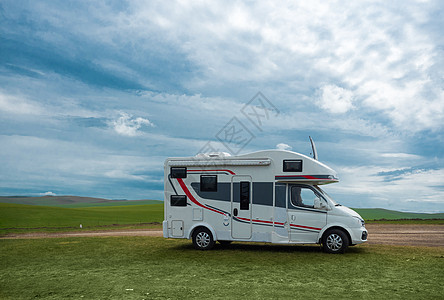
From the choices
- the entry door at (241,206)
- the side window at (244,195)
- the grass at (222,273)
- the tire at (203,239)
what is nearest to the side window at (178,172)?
the entry door at (241,206)

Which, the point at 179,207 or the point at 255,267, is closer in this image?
the point at 255,267

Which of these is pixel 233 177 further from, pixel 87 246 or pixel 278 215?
pixel 87 246

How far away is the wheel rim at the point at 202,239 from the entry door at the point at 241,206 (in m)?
0.93

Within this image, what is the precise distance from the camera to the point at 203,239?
1269cm

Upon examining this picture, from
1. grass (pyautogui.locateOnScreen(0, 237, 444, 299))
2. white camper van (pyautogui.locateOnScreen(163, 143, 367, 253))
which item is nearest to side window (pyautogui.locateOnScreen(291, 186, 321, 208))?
white camper van (pyautogui.locateOnScreen(163, 143, 367, 253))

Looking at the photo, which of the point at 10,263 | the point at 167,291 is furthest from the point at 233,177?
the point at 10,263

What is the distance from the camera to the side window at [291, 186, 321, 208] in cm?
1206

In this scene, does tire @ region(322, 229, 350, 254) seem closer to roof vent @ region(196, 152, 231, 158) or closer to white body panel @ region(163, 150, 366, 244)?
white body panel @ region(163, 150, 366, 244)

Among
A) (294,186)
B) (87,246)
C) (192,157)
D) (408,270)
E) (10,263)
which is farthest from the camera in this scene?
(87,246)

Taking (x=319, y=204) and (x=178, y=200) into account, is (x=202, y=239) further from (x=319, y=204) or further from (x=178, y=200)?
(x=319, y=204)

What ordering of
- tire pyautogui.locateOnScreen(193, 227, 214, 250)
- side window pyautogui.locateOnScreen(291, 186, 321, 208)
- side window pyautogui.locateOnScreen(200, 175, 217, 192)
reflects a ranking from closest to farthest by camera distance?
1. side window pyautogui.locateOnScreen(291, 186, 321, 208)
2. tire pyautogui.locateOnScreen(193, 227, 214, 250)
3. side window pyautogui.locateOnScreen(200, 175, 217, 192)

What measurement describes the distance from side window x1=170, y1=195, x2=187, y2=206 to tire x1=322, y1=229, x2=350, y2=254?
4718 mm

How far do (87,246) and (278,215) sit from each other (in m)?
7.58

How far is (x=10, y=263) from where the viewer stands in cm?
1145
